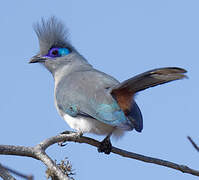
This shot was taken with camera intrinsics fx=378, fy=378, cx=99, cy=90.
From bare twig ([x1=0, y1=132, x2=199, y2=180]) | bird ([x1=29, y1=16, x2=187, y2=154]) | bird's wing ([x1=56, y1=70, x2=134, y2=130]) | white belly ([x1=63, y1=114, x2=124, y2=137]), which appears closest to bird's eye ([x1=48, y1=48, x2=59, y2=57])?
bird ([x1=29, y1=16, x2=187, y2=154])

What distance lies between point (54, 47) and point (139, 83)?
2.99 metres

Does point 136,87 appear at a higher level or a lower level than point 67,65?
higher

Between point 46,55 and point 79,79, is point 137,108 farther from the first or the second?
point 46,55

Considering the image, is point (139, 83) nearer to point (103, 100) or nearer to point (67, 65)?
point (103, 100)

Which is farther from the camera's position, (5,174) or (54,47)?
(54,47)

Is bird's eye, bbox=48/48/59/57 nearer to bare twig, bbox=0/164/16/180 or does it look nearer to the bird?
the bird

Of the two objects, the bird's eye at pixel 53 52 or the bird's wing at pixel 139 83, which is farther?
the bird's eye at pixel 53 52

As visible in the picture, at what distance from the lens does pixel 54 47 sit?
7.45 metres

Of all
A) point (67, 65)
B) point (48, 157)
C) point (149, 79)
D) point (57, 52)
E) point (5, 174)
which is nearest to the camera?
point (5, 174)

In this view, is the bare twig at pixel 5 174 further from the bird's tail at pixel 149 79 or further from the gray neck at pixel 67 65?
the gray neck at pixel 67 65

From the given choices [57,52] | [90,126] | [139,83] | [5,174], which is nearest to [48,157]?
[5,174]

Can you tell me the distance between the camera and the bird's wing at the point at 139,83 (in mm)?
4602

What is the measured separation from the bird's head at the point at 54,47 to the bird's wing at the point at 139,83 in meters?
2.53

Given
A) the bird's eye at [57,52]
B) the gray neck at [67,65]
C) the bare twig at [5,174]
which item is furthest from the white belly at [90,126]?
the bird's eye at [57,52]
